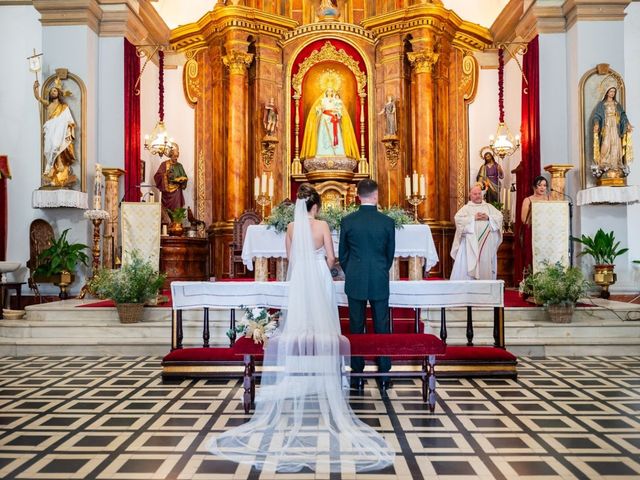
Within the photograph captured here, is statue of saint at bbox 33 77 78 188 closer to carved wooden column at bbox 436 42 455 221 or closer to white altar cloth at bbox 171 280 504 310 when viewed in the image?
white altar cloth at bbox 171 280 504 310

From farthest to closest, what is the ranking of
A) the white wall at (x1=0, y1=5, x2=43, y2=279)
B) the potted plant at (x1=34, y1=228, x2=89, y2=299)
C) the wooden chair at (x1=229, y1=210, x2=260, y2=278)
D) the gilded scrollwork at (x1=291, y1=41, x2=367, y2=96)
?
the gilded scrollwork at (x1=291, y1=41, x2=367, y2=96)
the wooden chair at (x1=229, y1=210, x2=260, y2=278)
the white wall at (x1=0, y1=5, x2=43, y2=279)
the potted plant at (x1=34, y1=228, x2=89, y2=299)

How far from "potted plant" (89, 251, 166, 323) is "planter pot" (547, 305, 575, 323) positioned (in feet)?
16.7

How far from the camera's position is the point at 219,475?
11.3 feet

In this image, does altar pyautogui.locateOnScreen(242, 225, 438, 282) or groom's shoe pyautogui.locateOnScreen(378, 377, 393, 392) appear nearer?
groom's shoe pyautogui.locateOnScreen(378, 377, 393, 392)

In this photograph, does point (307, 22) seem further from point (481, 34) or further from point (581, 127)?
point (581, 127)

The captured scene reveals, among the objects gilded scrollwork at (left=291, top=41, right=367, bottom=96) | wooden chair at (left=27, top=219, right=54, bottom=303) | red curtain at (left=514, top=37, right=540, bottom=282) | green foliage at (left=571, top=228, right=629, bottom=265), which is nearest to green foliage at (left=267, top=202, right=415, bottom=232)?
red curtain at (left=514, top=37, right=540, bottom=282)

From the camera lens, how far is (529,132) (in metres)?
11.8

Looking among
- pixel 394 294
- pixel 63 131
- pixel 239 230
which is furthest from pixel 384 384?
pixel 63 131

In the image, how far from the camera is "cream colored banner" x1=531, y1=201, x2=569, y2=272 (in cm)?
884

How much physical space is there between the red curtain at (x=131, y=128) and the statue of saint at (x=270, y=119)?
8.75ft

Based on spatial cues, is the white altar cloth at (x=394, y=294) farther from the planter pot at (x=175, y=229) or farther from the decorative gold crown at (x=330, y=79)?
the decorative gold crown at (x=330, y=79)

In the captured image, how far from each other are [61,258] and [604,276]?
888cm

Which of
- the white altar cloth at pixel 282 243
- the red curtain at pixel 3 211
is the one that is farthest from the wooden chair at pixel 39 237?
the white altar cloth at pixel 282 243

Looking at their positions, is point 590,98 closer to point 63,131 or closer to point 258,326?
point 258,326
